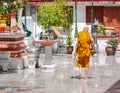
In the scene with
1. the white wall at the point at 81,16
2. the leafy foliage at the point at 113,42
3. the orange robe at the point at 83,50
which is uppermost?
the white wall at the point at 81,16

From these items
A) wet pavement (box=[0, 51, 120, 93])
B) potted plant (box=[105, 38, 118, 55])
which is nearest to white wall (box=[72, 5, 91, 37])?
potted plant (box=[105, 38, 118, 55])

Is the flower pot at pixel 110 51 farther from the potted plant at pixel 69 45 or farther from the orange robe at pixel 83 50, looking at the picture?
the orange robe at pixel 83 50

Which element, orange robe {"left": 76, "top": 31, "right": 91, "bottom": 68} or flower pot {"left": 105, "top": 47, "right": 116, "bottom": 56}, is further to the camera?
flower pot {"left": 105, "top": 47, "right": 116, "bottom": 56}

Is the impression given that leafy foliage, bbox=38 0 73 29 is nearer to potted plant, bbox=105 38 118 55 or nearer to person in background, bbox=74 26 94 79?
potted plant, bbox=105 38 118 55

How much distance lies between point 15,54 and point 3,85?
468 cm

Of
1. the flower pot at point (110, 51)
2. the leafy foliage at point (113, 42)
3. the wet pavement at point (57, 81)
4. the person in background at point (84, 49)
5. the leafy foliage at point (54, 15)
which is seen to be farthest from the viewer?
the leafy foliage at point (54, 15)

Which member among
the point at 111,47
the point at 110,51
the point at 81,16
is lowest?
the point at 110,51

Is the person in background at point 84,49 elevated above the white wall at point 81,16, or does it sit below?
below

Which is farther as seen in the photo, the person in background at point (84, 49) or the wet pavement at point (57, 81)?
the person in background at point (84, 49)

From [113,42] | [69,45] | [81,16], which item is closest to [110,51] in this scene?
[113,42]

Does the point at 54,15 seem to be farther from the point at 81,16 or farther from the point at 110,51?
the point at 110,51

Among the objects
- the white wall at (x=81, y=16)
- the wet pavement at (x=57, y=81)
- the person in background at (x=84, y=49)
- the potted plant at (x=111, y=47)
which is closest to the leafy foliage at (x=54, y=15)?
the white wall at (x=81, y=16)

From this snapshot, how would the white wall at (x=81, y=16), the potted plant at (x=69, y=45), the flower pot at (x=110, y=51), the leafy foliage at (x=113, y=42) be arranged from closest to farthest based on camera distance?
the flower pot at (x=110, y=51) < the leafy foliage at (x=113, y=42) < the potted plant at (x=69, y=45) < the white wall at (x=81, y=16)

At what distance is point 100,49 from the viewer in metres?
29.2
